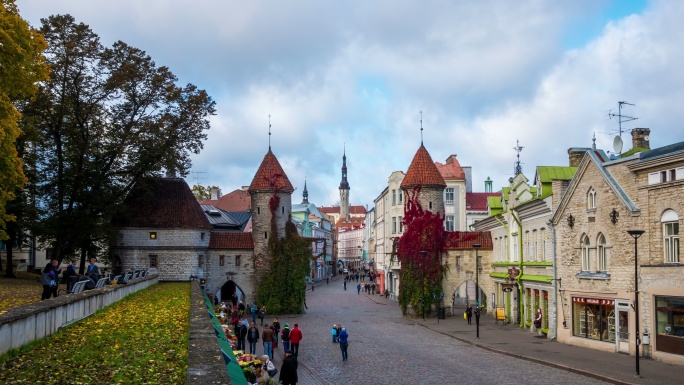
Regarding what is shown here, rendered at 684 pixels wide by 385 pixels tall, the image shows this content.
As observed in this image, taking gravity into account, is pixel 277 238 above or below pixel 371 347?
above

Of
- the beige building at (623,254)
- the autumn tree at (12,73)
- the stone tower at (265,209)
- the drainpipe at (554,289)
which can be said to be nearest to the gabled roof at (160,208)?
the stone tower at (265,209)

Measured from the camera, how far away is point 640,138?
35406mm

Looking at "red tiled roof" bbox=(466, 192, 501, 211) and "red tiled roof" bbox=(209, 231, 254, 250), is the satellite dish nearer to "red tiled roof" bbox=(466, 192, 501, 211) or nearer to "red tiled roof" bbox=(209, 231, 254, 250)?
"red tiled roof" bbox=(209, 231, 254, 250)

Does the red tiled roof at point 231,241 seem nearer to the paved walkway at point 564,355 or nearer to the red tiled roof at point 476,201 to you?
the paved walkway at point 564,355

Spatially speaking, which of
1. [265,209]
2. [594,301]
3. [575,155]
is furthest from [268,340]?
[265,209]

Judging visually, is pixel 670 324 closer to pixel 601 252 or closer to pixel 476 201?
pixel 601 252

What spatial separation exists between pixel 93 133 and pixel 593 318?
31681 millimetres

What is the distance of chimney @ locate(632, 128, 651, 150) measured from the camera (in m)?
35.2

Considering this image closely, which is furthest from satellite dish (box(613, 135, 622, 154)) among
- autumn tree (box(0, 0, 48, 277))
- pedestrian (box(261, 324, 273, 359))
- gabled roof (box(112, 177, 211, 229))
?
gabled roof (box(112, 177, 211, 229))

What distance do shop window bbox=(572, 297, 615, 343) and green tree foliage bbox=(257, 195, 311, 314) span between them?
75.4 ft

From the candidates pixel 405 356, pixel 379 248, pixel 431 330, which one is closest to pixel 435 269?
pixel 431 330

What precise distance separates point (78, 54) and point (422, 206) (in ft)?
82.0

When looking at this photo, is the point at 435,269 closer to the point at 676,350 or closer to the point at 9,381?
the point at 676,350

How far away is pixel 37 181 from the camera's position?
4288 centimetres
